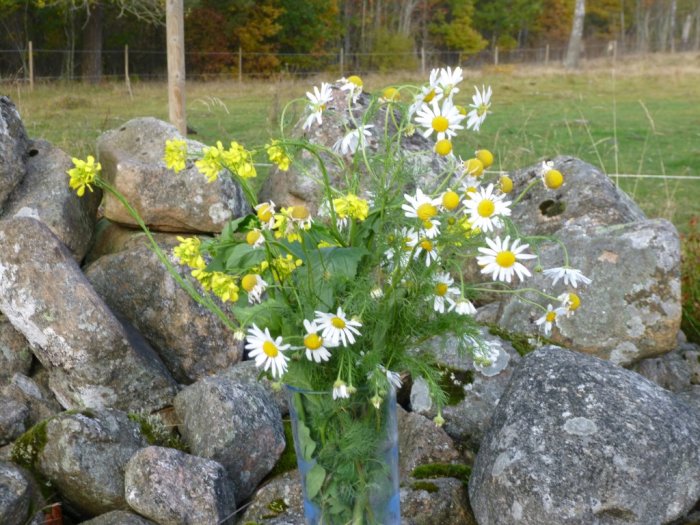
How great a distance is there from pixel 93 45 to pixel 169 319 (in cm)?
2451

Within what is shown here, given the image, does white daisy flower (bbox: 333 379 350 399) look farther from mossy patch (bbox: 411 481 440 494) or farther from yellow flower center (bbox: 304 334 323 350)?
mossy patch (bbox: 411 481 440 494)

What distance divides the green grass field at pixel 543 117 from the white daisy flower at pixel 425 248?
4.83 metres

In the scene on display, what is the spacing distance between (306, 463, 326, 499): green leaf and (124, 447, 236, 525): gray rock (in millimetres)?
831

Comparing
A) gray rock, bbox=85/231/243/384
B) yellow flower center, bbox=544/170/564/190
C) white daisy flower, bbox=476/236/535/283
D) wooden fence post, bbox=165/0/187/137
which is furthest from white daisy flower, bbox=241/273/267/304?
wooden fence post, bbox=165/0/187/137

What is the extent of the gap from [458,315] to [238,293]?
536 mm

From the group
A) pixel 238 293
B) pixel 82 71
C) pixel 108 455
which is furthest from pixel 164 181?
pixel 82 71

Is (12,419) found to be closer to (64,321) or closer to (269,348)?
(64,321)

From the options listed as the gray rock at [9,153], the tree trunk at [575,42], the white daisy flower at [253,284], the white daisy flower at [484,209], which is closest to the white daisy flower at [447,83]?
the white daisy flower at [484,209]

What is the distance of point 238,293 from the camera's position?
2.07 metres

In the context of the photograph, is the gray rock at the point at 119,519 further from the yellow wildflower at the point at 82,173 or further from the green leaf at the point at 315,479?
the yellow wildflower at the point at 82,173

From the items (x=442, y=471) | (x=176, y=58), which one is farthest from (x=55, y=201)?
(x=176, y=58)

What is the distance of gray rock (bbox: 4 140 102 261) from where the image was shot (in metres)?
4.14

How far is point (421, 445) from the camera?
3377 mm

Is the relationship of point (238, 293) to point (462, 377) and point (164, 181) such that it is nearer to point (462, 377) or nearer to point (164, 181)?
point (462, 377)
